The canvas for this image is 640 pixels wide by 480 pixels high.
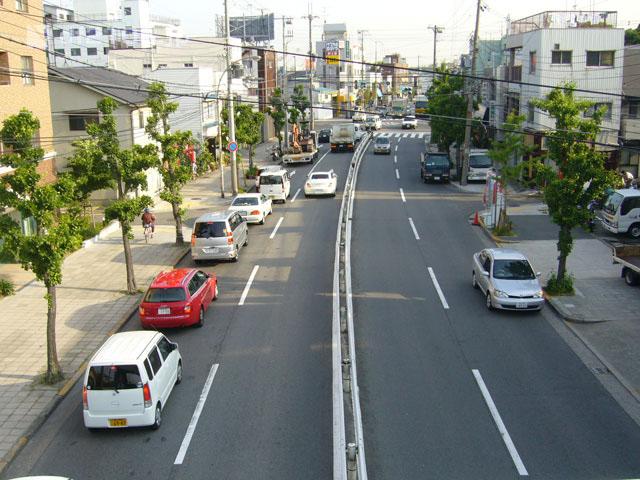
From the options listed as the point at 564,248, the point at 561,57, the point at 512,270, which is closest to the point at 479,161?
the point at 561,57

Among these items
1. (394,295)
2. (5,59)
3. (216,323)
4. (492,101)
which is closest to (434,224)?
(394,295)

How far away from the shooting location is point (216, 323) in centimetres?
2019

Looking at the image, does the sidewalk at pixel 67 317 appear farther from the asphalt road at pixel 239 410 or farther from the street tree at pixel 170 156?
the street tree at pixel 170 156

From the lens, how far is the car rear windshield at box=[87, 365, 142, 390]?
44.2 ft

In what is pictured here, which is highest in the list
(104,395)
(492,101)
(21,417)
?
(492,101)

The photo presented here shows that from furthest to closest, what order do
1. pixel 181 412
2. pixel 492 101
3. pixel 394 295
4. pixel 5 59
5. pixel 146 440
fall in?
pixel 492 101
pixel 5 59
pixel 394 295
pixel 181 412
pixel 146 440

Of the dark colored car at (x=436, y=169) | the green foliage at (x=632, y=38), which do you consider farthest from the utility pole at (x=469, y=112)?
the green foliage at (x=632, y=38)

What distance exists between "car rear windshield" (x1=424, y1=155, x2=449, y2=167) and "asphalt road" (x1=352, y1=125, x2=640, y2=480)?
20.2m

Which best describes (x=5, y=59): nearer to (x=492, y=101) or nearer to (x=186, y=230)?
(x=186, y=230)

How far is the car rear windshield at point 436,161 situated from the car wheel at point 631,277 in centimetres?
2391

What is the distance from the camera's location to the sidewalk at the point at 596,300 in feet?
57.3

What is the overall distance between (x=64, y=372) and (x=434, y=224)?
68.8 feet

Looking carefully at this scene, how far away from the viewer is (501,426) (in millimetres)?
13555

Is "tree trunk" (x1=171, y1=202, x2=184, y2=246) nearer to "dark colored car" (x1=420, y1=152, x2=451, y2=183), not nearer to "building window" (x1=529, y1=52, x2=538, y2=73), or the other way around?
"dark colored car" (x1=420, y1=152, x2=451, y2=183)
